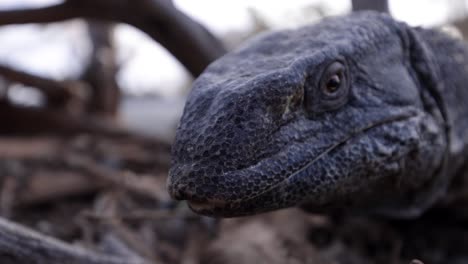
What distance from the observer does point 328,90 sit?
206cm

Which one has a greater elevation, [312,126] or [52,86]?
[312,126]

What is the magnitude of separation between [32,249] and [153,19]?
185 centimetres

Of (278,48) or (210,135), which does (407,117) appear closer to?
(278,48)

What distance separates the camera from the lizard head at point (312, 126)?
5.80 ft

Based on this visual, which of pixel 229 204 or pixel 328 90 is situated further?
pixel 328 90

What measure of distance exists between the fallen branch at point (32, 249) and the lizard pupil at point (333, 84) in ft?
3.62

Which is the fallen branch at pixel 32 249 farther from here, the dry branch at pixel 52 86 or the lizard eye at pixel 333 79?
the dry branch at pixel 52 86

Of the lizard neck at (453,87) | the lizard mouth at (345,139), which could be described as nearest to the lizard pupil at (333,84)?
the lizard mouth at (345,139)

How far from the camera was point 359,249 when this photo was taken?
2.94m

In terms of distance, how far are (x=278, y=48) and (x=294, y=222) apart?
1.39 m

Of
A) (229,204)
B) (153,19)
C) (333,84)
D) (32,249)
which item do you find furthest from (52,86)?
(229,204)

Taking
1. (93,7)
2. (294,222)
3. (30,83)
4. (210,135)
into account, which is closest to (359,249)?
(294,222)

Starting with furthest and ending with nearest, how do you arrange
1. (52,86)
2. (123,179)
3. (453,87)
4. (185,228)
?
(52,86) → (123,179) → (185,228) → (453,87)

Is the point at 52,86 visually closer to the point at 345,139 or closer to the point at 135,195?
the point at 135,195
